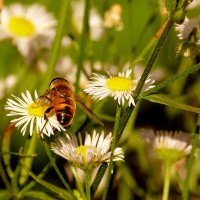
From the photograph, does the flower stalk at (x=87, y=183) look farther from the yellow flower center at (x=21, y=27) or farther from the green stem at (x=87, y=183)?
the yellow flower center at (x=21, y=27)

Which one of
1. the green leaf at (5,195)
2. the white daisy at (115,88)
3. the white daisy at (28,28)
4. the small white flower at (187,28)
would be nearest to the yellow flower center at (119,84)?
the white daisy at (115,88)

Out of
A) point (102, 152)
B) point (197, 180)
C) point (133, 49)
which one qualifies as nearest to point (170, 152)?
point (102, 152)

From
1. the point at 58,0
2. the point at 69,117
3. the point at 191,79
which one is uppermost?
the point at 58,0

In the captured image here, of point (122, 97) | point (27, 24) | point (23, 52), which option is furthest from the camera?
point (27, 24)

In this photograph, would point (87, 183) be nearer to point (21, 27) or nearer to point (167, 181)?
point (167, 181)

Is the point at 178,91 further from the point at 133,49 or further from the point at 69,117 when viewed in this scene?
the point at 69,117

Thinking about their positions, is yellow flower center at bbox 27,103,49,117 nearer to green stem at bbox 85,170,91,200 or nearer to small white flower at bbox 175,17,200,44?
green stem at bbox 85,170,91,200
